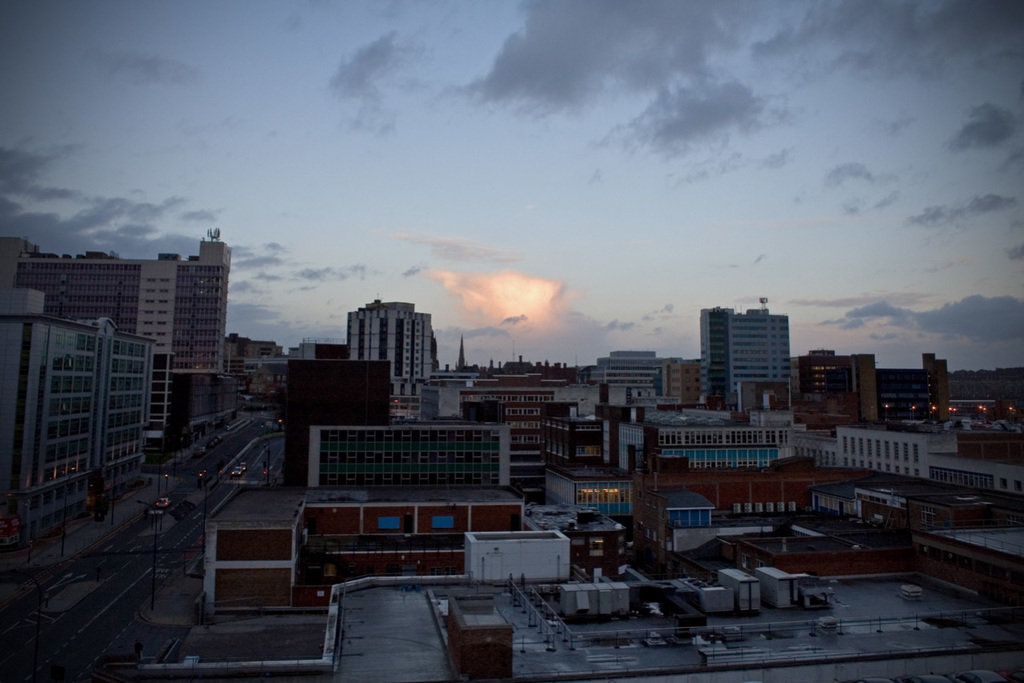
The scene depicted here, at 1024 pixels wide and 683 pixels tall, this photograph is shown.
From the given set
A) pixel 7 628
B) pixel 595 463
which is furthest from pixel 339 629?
pixel 595 463

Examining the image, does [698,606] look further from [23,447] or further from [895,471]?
[23,447]

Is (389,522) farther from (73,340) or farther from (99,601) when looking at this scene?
(73,340)

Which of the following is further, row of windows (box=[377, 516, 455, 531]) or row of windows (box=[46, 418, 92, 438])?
row of windows (box=[46, 418, 92, 438])

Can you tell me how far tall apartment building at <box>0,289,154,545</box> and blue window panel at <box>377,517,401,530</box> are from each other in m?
37.0

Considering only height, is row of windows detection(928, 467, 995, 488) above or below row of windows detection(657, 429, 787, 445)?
below

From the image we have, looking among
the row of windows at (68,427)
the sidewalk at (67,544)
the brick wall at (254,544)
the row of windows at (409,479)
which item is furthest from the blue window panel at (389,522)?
the row of windows at (68,427)

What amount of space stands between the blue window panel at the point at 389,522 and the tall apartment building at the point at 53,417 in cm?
3704

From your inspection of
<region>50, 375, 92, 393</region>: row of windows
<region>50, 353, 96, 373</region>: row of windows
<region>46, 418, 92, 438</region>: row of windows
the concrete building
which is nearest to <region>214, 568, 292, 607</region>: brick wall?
the concrete building

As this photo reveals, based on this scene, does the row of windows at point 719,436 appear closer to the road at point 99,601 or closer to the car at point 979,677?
the road at point 99,601

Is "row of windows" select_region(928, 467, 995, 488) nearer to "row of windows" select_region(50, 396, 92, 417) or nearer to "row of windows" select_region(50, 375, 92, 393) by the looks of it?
"row of windows" select_region(50, 396, 92, 417)

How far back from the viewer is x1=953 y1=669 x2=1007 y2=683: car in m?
21.4

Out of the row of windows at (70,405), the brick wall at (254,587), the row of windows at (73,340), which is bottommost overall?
the brick wall at (254,587)

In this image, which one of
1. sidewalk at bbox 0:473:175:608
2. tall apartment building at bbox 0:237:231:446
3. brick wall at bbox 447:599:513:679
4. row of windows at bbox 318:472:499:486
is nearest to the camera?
brick wall at bbox 447:599:513:679

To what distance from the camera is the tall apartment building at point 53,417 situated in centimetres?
7031
